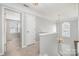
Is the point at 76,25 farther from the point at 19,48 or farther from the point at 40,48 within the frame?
the point at 19,48

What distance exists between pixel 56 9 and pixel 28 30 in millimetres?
547

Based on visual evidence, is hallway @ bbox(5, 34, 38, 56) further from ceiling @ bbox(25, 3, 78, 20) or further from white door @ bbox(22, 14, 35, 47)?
ceiling @ bbox(25, 3, 78, 20)

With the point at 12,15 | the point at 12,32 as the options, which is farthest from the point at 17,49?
the point at 12,15

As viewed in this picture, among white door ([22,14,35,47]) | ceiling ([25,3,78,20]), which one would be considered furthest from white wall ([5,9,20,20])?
ceiling ([25,3,78,20])

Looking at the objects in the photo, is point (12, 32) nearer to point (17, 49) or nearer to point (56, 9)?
point (17, 49)

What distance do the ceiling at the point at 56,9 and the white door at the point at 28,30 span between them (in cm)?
17

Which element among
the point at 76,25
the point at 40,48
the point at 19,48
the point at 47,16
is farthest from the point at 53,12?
the point at 19,48

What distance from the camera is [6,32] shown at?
4.96 ft

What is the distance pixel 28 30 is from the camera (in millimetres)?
1570

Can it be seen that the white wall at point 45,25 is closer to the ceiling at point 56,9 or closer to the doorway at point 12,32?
the ceiling at point 56,9

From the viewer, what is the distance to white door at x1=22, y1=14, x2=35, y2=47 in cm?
157

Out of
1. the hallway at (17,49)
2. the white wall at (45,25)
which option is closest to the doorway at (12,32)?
the hallway at (17,49)

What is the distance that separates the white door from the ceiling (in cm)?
17

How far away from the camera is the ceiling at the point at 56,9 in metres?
1.54
